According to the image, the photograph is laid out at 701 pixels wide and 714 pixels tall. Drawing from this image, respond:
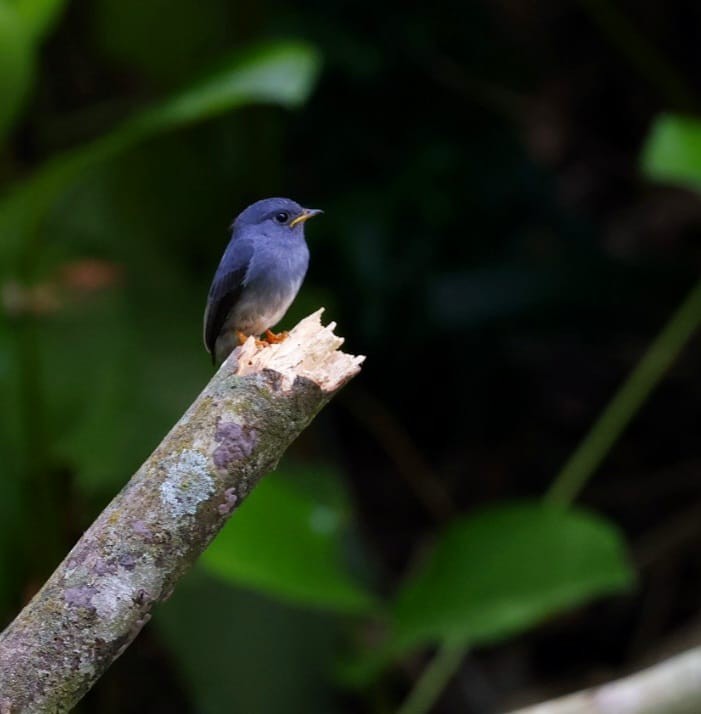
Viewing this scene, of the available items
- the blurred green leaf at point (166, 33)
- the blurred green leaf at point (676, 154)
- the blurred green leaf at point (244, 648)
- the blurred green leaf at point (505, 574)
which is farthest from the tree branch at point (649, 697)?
the blurred green leaf at point (166, 33)

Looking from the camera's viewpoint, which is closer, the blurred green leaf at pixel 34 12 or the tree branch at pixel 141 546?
the tree branch at pixel 141 546

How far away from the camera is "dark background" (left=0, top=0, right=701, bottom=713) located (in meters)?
3.57

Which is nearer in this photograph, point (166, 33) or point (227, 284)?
point (227, 284)

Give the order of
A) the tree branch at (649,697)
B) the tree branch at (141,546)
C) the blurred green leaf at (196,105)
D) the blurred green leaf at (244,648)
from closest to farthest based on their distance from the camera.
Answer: the tree branch at (141,546) → the tree branch at (649,697) → the blurred green leaf at (196,105) → the blurred green leaf at (244,648)

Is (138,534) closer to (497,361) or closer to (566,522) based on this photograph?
(566,522)

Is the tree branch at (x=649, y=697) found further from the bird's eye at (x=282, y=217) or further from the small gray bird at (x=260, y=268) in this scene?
the bird's eye at (x=282, y=217)

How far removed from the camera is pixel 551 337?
4770 millimetres

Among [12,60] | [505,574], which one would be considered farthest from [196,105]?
[505,574]

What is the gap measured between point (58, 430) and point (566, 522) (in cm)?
140

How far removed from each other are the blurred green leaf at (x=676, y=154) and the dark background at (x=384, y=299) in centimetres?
102

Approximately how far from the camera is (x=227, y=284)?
4.90 ft

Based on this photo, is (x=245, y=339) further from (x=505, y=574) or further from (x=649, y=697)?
(x=505, y=574)

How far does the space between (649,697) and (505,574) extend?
5.29 feet

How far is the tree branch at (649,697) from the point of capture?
177cm
